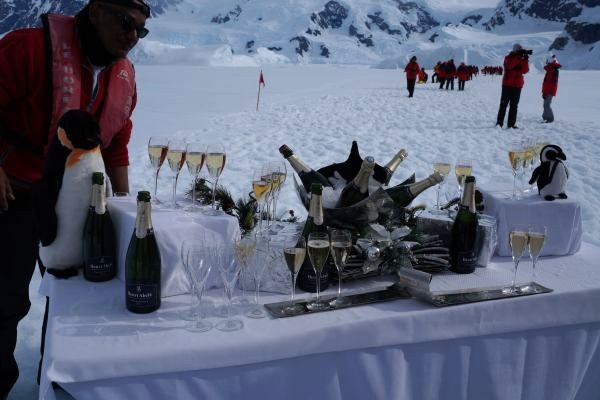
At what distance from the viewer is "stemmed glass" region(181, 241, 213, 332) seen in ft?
5.20

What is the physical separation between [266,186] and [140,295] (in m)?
0.63

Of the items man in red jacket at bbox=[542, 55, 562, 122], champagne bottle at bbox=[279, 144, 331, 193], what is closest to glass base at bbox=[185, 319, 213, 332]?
champagne bottle at bbox=[279, 144, 331, 193]

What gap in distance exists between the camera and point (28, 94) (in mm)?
2203

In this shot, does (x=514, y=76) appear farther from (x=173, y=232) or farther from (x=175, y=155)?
(x=173, y=232)

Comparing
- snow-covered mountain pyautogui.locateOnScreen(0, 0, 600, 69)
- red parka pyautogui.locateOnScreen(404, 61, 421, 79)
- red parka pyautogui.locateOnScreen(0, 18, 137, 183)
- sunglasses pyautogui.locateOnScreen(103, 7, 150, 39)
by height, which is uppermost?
snow-covered mountain pyautogui.locateOnScreen(0, 0, 600, 69)

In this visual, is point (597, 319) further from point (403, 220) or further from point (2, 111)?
point (2, 111)

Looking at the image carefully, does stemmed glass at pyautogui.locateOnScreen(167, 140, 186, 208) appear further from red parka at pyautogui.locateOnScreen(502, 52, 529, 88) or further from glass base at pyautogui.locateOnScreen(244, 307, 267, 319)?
red parka at pyautogui.locateOnScreen(502, 52, 529, 88)

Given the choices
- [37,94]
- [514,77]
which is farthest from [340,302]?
[514,77]

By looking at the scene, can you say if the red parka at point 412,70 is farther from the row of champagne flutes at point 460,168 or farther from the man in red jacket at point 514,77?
the row of champagne flutes at point 460,168

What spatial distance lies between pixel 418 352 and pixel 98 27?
173cm

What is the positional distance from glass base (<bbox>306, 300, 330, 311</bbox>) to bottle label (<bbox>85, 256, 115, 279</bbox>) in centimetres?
69

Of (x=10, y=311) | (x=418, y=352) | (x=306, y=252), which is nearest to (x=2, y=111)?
(x=10, y=311)

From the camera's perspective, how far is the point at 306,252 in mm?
1813

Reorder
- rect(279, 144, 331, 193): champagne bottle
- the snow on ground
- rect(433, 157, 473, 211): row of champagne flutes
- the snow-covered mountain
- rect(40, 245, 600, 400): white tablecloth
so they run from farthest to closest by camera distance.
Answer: the snow-covered mountain → the snow on ground → rect(433, 157, 473, 211): row of champagne flutes → rect(279, 144, 331, 193): champagne bottle → rect(40, 245, 600, 400): white tablecloth
